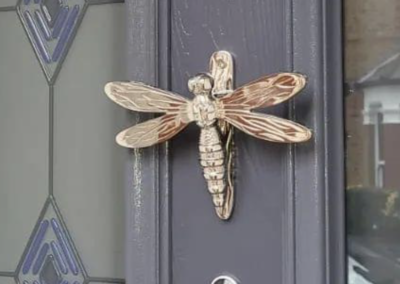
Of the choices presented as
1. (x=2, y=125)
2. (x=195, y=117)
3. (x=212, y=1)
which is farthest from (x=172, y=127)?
(x=2, y=125)

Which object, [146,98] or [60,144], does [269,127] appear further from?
[60,144]

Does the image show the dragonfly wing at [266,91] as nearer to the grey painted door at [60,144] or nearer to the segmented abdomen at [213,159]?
the segmented abdomen at [213,159]

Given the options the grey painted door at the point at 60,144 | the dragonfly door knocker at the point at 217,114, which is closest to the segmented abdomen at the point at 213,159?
the dragonfly door knocker at the point at 217,114

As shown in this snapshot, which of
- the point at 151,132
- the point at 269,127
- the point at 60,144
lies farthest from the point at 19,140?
the point at 269,127

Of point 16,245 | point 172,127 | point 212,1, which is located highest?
point 212,1

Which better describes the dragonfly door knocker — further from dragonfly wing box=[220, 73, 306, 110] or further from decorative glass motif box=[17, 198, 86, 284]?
decorative glass motif box=[17, 198, 86, 284]

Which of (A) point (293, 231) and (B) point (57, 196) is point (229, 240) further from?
(B) point (57, 196)
